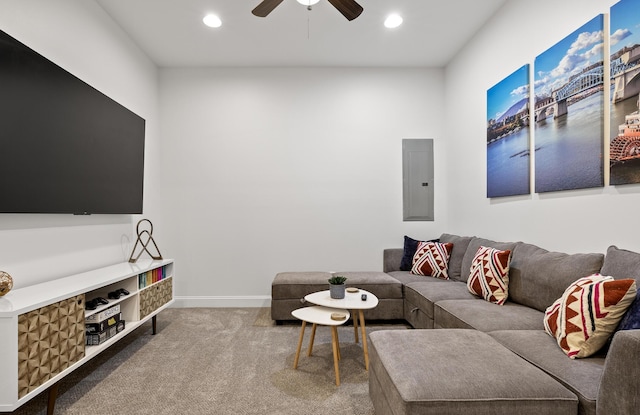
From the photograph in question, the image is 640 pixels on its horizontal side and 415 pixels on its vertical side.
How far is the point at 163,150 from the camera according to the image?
4266mm

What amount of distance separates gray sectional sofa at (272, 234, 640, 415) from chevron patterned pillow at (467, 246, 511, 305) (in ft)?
0.23

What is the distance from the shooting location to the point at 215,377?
2348 millimetres

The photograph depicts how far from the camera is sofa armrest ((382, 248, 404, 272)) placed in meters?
4.11

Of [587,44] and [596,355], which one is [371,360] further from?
[587,44]

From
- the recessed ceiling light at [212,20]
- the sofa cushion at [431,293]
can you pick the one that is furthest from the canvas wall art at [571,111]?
the recessed ceiling light at [212,20]

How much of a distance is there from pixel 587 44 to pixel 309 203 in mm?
2999

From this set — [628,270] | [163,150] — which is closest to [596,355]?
[628,270]

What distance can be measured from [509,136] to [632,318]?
6.38 feet

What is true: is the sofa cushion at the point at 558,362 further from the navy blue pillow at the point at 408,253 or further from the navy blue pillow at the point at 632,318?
the navy blue pillow at the point at 408,253

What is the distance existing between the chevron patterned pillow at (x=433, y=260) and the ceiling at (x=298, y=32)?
7.45 ft

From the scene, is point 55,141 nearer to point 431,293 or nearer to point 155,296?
point 155,296

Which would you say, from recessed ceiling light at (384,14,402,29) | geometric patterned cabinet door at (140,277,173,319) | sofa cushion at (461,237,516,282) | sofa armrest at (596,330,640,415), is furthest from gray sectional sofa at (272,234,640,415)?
recessed ceiling light at (384,14,402,29)

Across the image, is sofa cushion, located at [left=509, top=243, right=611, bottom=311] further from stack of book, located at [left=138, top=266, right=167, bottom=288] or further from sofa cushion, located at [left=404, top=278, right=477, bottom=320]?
stack of book, located at [left=138, top=266, right=167, bottom=288]

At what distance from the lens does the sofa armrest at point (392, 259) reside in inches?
162
